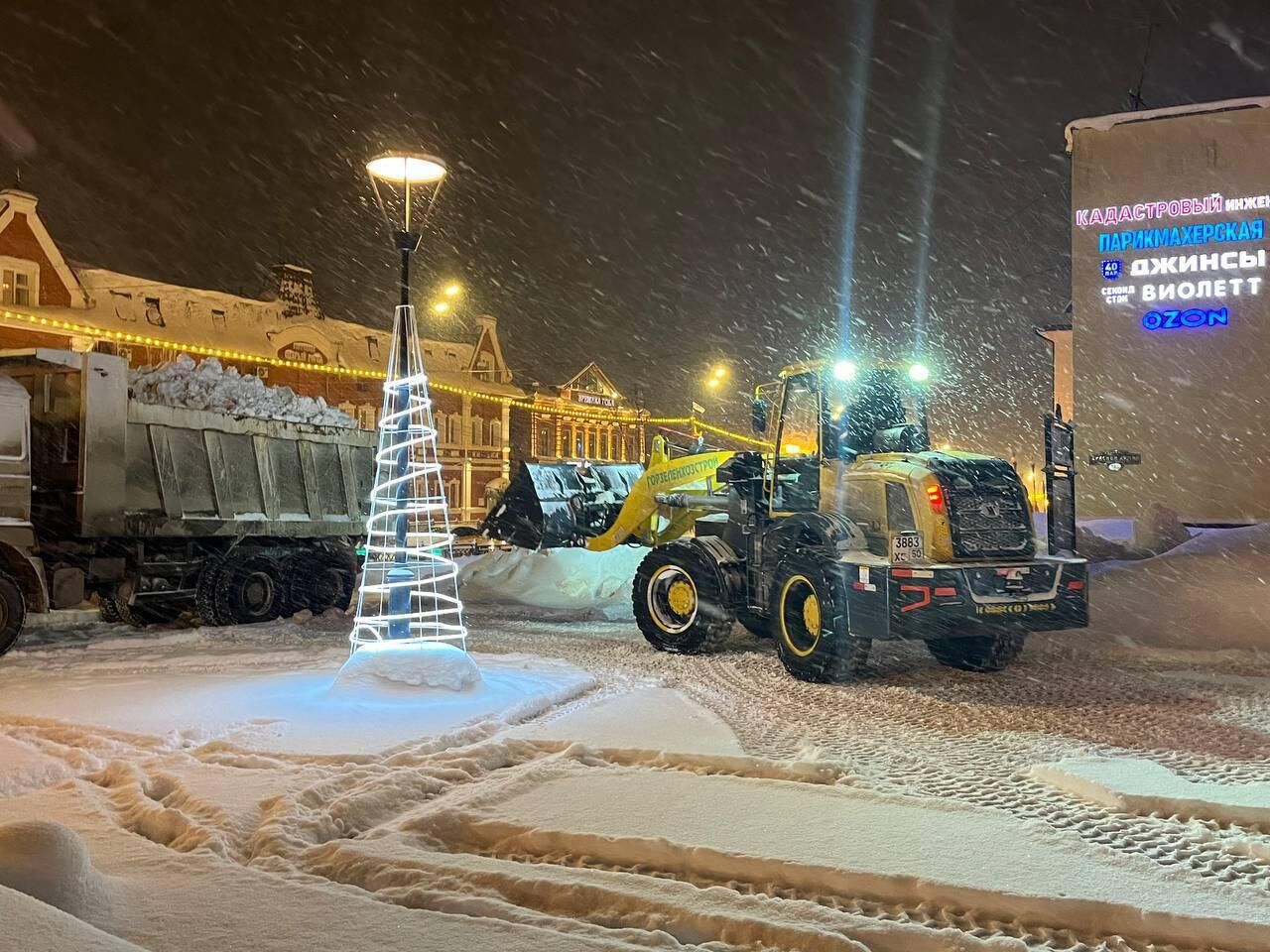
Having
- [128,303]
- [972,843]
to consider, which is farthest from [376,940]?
[128,303]

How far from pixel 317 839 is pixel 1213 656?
9.85m

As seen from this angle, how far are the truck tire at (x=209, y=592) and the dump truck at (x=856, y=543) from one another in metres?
5.87

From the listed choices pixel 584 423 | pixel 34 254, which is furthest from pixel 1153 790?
pixel 584 423

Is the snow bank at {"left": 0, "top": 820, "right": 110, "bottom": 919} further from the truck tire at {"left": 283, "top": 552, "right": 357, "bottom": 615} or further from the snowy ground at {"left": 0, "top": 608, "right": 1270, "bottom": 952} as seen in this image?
the truck tire at {"left": 283, "top": 552, "right": 357, "bottom": 615}

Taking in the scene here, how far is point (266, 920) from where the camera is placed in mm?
4102

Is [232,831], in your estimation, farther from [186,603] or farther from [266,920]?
[186,603]

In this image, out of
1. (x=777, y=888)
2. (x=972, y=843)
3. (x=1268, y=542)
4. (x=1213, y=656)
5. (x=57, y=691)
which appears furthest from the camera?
(x=1268, y=542)

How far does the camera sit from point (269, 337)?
28297mm

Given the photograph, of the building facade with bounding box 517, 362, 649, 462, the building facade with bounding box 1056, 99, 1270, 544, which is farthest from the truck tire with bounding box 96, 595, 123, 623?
the building facade with bounding box 517, 362, 649, 462

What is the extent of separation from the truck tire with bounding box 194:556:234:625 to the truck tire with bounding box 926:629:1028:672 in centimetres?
902

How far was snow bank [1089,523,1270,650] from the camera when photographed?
12047 mm

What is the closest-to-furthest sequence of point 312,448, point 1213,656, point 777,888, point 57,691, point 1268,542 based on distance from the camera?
point 777,888, point 57,691, point 1213,656, point 1268,542, point 312,448

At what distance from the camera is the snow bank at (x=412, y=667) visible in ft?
27.4

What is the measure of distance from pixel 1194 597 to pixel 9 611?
13155 millimetres
